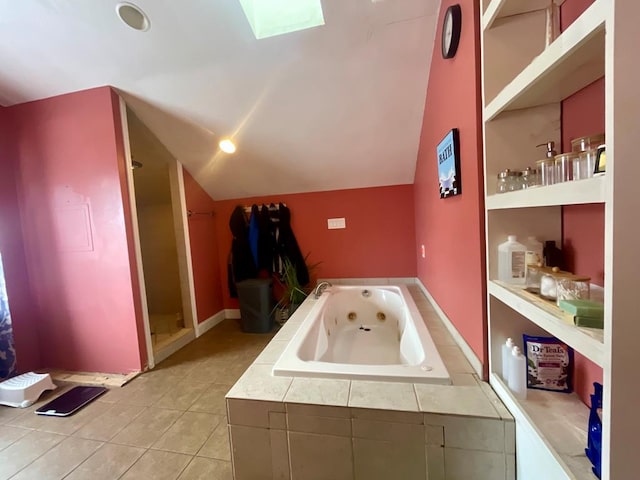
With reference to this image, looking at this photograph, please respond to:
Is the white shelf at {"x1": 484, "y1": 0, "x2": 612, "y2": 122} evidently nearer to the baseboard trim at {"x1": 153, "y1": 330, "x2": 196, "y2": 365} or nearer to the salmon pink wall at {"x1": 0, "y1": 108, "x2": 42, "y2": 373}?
the baseboard trim at {"x1": 153, "y1": 330, "x2": 196, "y2": 365}

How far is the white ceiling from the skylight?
0.05 metres

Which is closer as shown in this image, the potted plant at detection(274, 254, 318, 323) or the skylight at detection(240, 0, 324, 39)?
the skylight at detection(240, 0, 324, 39)

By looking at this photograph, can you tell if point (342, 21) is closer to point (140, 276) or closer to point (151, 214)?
point (140, 276)

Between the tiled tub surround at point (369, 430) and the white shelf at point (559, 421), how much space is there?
0.25 ft

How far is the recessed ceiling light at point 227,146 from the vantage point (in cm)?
243

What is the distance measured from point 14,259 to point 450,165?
336 centimetres

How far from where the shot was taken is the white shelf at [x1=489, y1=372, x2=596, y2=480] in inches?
26.7

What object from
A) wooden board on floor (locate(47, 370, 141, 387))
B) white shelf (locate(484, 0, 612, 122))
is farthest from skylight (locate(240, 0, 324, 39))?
wooden board on floor (locate(47, 370, 141, 387))

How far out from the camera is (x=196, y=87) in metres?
1.97

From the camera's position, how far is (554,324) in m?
0.66

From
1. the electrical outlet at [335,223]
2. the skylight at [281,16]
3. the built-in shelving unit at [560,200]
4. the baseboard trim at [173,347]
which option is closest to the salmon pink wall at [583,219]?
the built-in shelving unit at [560,200]

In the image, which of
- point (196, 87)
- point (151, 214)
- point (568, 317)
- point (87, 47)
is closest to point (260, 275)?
point (151, 214)

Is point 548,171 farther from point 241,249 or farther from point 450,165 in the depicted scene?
point 241,249

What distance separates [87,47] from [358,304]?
2.77 metres
